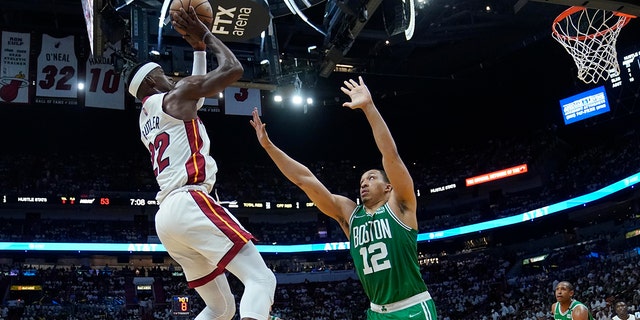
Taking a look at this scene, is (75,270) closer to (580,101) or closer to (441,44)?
(441,44)

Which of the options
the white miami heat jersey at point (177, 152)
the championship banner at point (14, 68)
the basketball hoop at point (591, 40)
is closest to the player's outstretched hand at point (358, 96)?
the white miami heat jersey at point (177, 152)

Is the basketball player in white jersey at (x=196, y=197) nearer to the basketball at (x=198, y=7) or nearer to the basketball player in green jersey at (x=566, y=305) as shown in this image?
the basketball at (x=198, y=7)

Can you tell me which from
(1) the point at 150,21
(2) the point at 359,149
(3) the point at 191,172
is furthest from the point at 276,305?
(3) the point at 191,172

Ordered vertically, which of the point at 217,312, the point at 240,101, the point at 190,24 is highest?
the point at 240,101

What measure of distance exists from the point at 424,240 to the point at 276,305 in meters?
9.63

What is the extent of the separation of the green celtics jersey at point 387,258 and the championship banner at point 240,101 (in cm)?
1425

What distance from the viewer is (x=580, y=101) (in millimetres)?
28641

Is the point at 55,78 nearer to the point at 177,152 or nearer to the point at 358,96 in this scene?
the point at 177,152

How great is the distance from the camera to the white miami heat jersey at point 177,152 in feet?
13.4

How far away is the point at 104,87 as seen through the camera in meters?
19.7

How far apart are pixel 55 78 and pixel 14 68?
112 cm

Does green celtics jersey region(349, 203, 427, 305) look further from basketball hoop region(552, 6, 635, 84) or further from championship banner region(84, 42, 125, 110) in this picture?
championship banner region(84, 42, 125, 110)

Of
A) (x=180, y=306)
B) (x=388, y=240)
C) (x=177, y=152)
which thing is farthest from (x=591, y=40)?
(x=177, y=152)

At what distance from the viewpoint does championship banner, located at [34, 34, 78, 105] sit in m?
18.2
